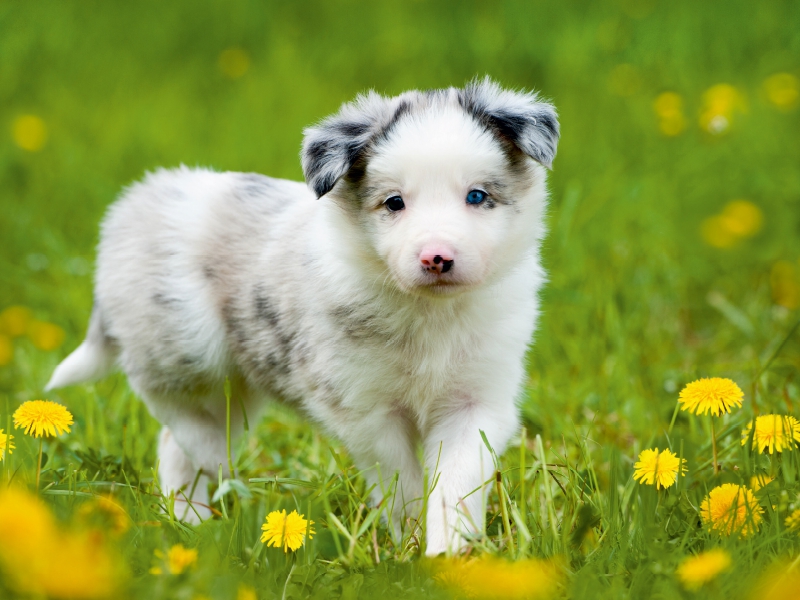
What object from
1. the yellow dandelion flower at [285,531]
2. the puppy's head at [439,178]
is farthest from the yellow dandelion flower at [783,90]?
the yellow dandelion flower at [285,531]

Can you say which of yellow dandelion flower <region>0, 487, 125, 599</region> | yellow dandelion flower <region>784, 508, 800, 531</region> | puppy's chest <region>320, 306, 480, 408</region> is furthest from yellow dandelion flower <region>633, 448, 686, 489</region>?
yellow dandelion flower <region>0, 487, 125, 599</region>

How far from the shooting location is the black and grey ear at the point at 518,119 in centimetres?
300

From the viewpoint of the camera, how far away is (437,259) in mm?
2682

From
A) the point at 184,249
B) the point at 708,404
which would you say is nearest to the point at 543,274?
the point at 708,404

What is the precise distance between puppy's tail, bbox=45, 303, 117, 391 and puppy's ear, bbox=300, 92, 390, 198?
128cm

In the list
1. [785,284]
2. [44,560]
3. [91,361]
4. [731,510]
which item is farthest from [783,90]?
[44,560]

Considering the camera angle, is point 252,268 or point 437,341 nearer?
point 437,341

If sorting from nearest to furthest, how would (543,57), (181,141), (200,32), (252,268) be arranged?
(252,268)
(181,141)
(543,57)
(200,32)

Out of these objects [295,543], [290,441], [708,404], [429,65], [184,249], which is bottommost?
[290,441]

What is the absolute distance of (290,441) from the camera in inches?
165

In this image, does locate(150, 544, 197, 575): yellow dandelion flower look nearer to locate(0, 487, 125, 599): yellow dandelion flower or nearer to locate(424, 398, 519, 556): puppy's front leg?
locate(0, 487, 125, 599): yellow dandelion flower

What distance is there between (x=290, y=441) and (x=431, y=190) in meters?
1.72

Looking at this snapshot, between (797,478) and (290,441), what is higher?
(797,478)

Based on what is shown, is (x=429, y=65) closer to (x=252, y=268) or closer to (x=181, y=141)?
(x=181, y=141)
